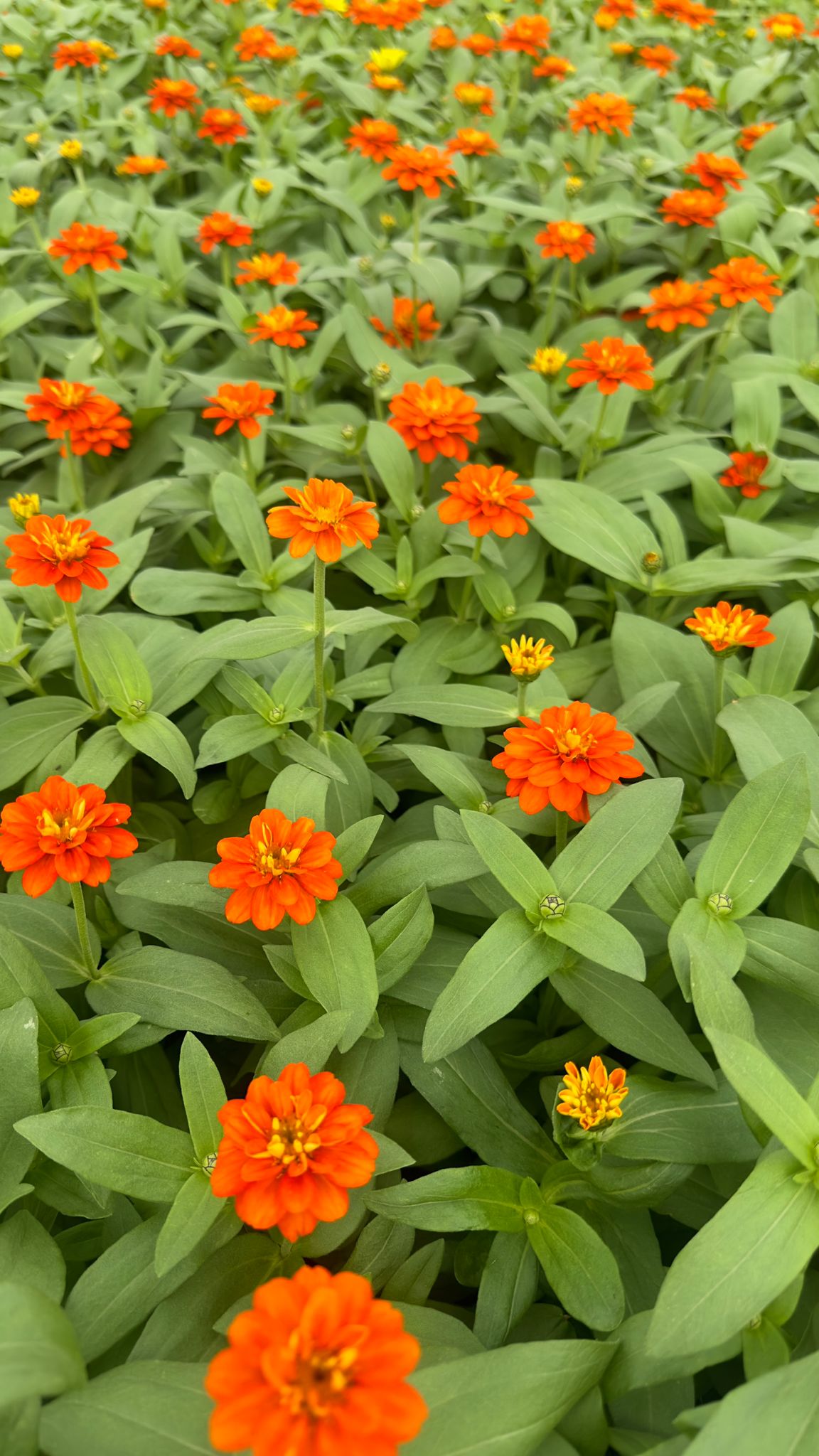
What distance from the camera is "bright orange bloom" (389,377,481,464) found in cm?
151

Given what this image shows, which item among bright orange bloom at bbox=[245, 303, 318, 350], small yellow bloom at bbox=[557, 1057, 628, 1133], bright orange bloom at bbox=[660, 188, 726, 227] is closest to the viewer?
small yellow bloom at bbox=[557, 1057, 628, 1133]

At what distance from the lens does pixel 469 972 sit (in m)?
0.99

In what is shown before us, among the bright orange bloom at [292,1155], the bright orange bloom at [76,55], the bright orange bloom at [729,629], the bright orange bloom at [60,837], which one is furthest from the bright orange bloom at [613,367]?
the bright orange bloom at [76,55]

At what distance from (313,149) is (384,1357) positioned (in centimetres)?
320

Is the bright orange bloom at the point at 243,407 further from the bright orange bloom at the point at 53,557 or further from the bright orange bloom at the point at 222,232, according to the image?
the bright orange bloom at the point at 222,232

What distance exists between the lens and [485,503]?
1.36 m

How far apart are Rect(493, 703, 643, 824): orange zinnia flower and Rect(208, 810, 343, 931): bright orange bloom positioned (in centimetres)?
21

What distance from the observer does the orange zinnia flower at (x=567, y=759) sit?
1.00 meters

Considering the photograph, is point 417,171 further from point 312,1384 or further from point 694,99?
point 312,1384

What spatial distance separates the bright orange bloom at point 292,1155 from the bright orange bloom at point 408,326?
1676mm

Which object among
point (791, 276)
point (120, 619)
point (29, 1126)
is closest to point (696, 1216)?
point (29, 1126)

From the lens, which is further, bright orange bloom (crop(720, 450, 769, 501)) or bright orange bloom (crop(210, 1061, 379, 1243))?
bright orange bloom (crop(720, 450, 769, 501))

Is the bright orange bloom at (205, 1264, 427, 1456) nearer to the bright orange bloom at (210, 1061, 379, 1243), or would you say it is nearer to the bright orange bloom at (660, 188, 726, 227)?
the bright orange bloom at (210, 1061, 379, 1243)

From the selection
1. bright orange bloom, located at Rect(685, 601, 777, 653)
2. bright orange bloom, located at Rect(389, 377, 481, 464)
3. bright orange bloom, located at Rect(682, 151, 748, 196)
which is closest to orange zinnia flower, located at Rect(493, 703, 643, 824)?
bright orange bloom, located at Rect(685, 601, 777, 653)
